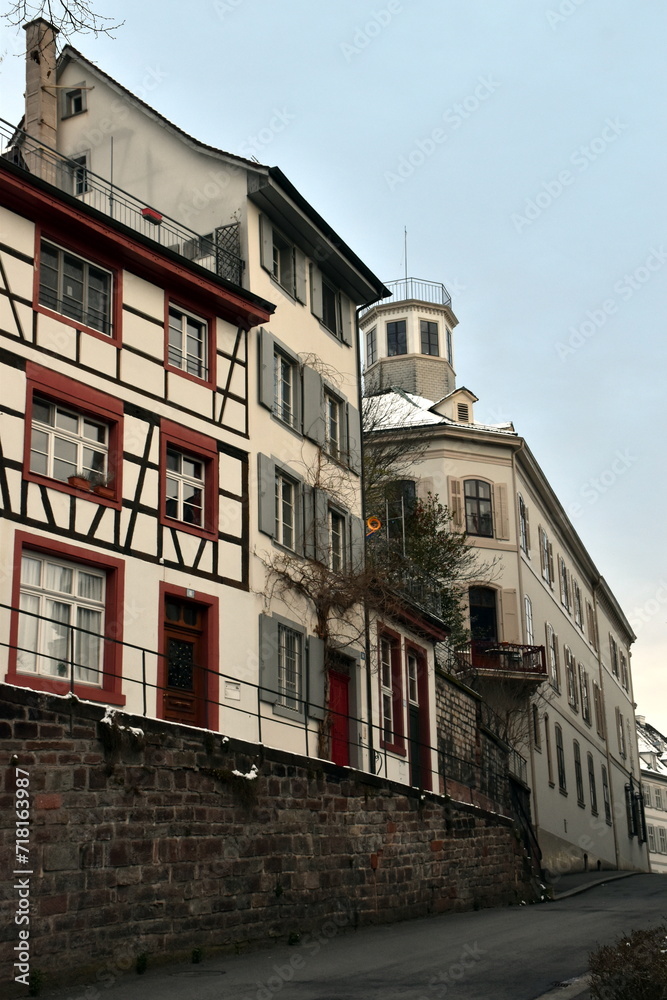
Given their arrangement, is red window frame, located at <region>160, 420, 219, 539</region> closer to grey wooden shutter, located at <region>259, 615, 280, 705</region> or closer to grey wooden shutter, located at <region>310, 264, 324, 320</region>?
grey wooden shutter, located at <region>259, 615, 280, 705</region>

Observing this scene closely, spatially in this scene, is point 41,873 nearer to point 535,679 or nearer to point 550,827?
point 535,679

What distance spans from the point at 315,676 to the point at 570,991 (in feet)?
37.9

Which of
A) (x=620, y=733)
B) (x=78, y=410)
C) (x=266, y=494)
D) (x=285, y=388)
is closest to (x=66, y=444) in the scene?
(x=78, y=410)

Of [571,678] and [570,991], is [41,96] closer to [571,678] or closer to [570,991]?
[570,991]

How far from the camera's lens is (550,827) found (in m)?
39.1

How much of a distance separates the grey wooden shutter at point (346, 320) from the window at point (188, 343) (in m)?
5.77

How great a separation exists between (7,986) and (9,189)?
1070cm

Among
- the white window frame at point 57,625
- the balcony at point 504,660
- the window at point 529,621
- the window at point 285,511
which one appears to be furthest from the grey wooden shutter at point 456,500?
the white window frame at point 57,625

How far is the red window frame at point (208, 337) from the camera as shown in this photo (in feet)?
68.4

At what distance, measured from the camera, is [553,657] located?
44375 millimetres

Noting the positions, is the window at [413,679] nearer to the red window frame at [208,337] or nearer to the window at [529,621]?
the red window frame at [208,337]

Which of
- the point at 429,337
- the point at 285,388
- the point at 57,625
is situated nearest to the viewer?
the point at 57,625

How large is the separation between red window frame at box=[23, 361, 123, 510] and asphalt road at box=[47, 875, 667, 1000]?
22.1 feet

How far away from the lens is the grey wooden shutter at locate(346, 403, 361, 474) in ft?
87.0
